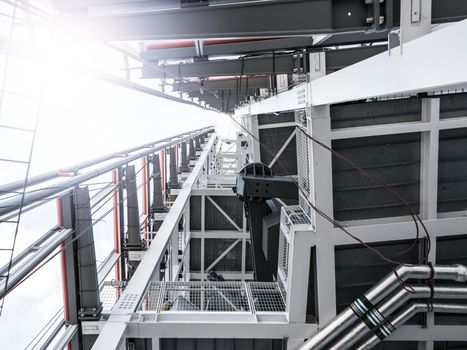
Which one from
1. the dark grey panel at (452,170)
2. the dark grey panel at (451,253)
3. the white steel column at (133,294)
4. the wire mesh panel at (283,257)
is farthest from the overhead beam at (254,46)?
the dark grey panel at (451,253)

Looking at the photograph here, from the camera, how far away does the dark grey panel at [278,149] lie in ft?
22.5

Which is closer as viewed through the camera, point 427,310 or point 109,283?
point 427,310

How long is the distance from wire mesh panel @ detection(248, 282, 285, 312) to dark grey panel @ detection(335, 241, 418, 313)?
59 cm

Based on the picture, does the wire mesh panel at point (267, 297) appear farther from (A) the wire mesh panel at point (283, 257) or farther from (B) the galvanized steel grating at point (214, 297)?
(A) the wire mesh panel at point (283, 257)

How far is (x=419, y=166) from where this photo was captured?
313cm

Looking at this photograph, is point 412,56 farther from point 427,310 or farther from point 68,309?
point 68,309

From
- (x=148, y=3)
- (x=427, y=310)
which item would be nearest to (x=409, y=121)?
(x=427, y=310)

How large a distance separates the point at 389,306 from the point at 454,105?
71.5 inches

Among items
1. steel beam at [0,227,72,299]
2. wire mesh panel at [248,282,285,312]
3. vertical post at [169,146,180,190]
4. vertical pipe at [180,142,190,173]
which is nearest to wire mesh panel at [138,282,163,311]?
wire mesh panel at [248,282,285,312]

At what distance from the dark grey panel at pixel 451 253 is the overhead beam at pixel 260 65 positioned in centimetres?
210

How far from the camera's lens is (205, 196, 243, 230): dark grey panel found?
7539mm

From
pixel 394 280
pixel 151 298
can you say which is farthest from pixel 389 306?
pixel 151 298

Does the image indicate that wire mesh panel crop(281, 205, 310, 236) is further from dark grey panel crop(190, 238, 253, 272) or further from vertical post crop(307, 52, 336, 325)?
dark grey panel crop(190, 238, 253, 272)

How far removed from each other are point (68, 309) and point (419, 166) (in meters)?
3.35
